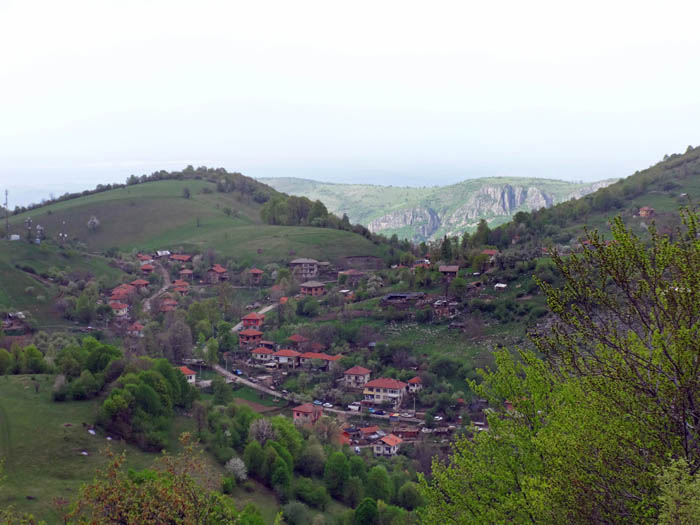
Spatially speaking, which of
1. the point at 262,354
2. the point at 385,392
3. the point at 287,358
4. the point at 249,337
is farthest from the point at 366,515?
the point at 249,337

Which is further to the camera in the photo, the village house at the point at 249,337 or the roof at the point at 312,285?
the roof at the point at 312,285

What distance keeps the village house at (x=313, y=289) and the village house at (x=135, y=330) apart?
586 inches

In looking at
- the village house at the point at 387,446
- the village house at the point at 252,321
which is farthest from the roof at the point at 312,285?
the village house at the point at 387,446

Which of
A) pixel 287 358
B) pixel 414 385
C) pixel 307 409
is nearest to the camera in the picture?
pixel 307 409

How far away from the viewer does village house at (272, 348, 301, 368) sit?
41344 mm

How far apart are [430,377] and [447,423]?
4.65 meters

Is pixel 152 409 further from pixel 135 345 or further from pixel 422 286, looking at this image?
pixel 422 286

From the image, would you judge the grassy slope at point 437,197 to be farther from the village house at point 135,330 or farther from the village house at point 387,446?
the village house at point 387,446

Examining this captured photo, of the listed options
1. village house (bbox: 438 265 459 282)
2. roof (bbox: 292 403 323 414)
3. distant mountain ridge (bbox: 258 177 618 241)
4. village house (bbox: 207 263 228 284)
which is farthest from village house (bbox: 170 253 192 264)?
distant mountain ridge (bbox: 258 177 618 241)

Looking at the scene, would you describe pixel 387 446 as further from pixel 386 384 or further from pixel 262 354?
pixel 262 354

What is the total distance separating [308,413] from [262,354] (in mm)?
10914

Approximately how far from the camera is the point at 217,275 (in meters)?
61.7

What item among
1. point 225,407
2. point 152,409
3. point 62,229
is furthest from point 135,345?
point 62,229

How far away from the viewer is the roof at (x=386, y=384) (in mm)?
35812
